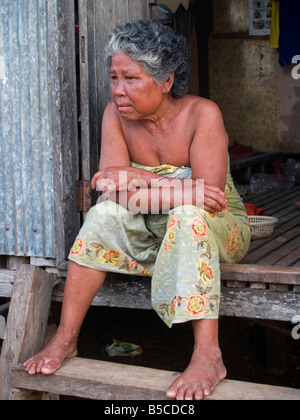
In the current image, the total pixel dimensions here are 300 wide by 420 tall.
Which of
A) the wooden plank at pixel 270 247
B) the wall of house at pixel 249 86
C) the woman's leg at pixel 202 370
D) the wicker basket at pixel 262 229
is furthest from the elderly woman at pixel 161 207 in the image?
the wall of house at pixel 249 86

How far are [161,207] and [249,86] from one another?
17.5 ft

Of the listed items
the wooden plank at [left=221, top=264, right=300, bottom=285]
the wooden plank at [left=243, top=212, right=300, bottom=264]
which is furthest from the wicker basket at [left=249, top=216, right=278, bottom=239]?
the wooden plank at [left=221, top=264, right=300, bottom=285]

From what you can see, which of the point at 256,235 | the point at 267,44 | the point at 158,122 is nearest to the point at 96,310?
the point at 256,235

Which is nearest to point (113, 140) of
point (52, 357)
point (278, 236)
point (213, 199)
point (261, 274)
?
point (213, 199)

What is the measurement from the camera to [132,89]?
108 inches

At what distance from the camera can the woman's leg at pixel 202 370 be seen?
7.66ft

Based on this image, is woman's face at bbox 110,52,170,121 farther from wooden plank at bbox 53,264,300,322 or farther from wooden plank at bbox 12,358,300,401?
wooden plank at bbox 12,358,300,401

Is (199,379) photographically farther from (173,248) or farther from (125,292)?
(125,292)

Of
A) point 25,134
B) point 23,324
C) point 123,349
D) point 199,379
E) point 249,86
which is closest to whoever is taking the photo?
point 199,379

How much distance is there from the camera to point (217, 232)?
8.75 ft

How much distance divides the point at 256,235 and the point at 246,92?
429cm

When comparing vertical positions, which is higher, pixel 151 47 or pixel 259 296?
pixel 151 47

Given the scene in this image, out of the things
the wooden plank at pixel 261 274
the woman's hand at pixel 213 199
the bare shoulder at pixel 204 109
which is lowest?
the wooden plank at pixel 261 274

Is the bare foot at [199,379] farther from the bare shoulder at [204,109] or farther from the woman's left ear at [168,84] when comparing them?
the woman's left ear at [168,84]
